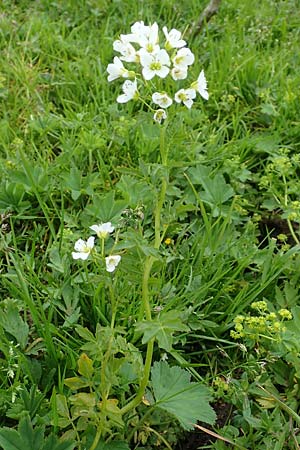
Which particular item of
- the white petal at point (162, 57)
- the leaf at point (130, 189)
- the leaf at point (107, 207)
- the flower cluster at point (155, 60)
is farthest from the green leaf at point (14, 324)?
the white petal at point (162, 57)

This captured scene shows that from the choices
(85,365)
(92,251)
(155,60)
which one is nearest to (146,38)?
(155,60)

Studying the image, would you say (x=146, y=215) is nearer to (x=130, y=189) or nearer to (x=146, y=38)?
(x=130, y=189)

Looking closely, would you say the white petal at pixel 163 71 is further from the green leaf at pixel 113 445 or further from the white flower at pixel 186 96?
the green leaf at pixel 113 445

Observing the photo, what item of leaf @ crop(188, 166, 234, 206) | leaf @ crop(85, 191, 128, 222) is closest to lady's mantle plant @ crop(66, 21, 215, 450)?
leaf @ crop(85, 191, 128, 222)

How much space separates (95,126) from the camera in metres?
2.60

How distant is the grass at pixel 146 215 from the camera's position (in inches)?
65.1

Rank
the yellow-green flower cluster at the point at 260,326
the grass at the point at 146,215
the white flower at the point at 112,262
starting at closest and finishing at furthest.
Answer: the white flower at the point at 112,262 < the grass at the point at 146,215 < the yellow-green flower cluster at the point at 260,326

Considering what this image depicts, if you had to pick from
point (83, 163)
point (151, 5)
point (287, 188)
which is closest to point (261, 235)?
point (287, 188)

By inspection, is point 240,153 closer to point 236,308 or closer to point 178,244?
point 178,244

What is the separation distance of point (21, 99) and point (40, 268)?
1.04m

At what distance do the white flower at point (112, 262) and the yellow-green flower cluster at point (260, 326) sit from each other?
542 mm

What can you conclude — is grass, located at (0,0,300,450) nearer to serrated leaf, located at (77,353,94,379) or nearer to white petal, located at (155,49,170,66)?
serrated leaf, located at (77,353,94,379)

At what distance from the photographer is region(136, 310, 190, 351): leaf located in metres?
1.42

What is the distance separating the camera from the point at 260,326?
1776mm
